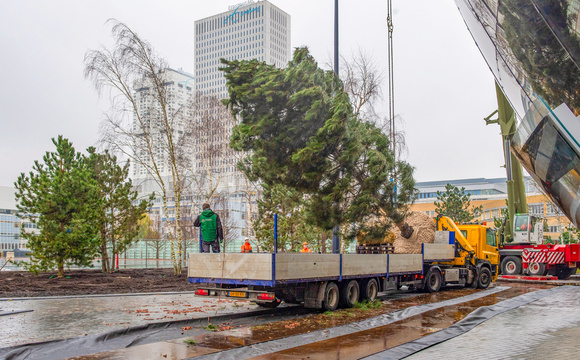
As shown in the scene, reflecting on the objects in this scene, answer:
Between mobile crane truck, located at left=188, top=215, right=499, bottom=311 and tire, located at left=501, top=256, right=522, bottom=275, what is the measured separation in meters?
9.63

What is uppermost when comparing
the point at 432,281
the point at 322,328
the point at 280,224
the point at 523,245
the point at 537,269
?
the point at 280,224

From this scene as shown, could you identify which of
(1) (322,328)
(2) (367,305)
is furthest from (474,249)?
(1) (322,328)

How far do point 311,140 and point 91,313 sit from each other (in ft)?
21.0

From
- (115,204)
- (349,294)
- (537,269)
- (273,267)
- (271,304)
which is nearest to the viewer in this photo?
(273,267)

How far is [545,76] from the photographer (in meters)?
5.30

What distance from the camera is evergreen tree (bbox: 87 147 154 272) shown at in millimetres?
23938

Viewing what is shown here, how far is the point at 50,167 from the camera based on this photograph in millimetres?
21906

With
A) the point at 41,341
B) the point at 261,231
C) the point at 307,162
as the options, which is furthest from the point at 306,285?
the point at 261,231

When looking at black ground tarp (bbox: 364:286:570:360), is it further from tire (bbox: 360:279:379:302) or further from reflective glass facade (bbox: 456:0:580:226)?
reflective glass facade (bbox: 456:0:580:226)

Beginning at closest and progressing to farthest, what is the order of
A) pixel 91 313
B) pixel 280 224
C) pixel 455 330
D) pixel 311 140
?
pixel 455 330 < pixel 91 313 < pixel 311 140 < pixel 280 224

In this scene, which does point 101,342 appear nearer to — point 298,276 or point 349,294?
point 298,276

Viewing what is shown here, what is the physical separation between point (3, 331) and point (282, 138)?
23.4 ft

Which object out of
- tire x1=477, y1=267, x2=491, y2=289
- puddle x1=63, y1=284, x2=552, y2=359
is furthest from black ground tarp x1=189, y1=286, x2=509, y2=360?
tire x1=477, y1=267, x2=491, y2=289

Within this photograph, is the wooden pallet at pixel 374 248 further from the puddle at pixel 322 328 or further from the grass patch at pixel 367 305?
the puddle at pixel 322 328
